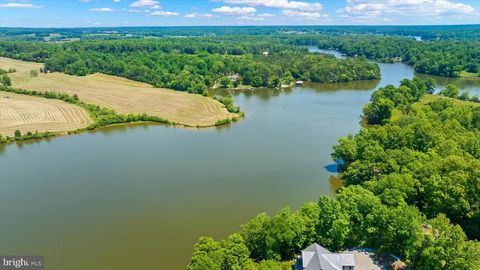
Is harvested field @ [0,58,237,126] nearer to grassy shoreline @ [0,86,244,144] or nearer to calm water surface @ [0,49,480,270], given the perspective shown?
grassy shoreline @ [0,86,244,144]

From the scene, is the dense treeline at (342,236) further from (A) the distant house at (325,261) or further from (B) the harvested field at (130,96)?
(B) the harvested field at (130,96)

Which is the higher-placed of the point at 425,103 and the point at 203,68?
the point at 203,68

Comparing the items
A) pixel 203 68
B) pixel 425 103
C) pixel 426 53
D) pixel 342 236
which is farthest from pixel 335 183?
pixel 426 53

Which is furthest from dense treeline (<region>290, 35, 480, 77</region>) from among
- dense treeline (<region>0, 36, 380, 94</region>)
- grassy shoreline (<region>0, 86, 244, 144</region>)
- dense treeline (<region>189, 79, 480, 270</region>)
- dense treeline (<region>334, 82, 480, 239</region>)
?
dense treeline (<region>189, 79, 480, 270</region>)

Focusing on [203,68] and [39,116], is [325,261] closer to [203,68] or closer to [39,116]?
[39,116]

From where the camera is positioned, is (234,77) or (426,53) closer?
(234,77)

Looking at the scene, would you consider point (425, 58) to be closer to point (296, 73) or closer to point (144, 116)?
point (296, 73)
